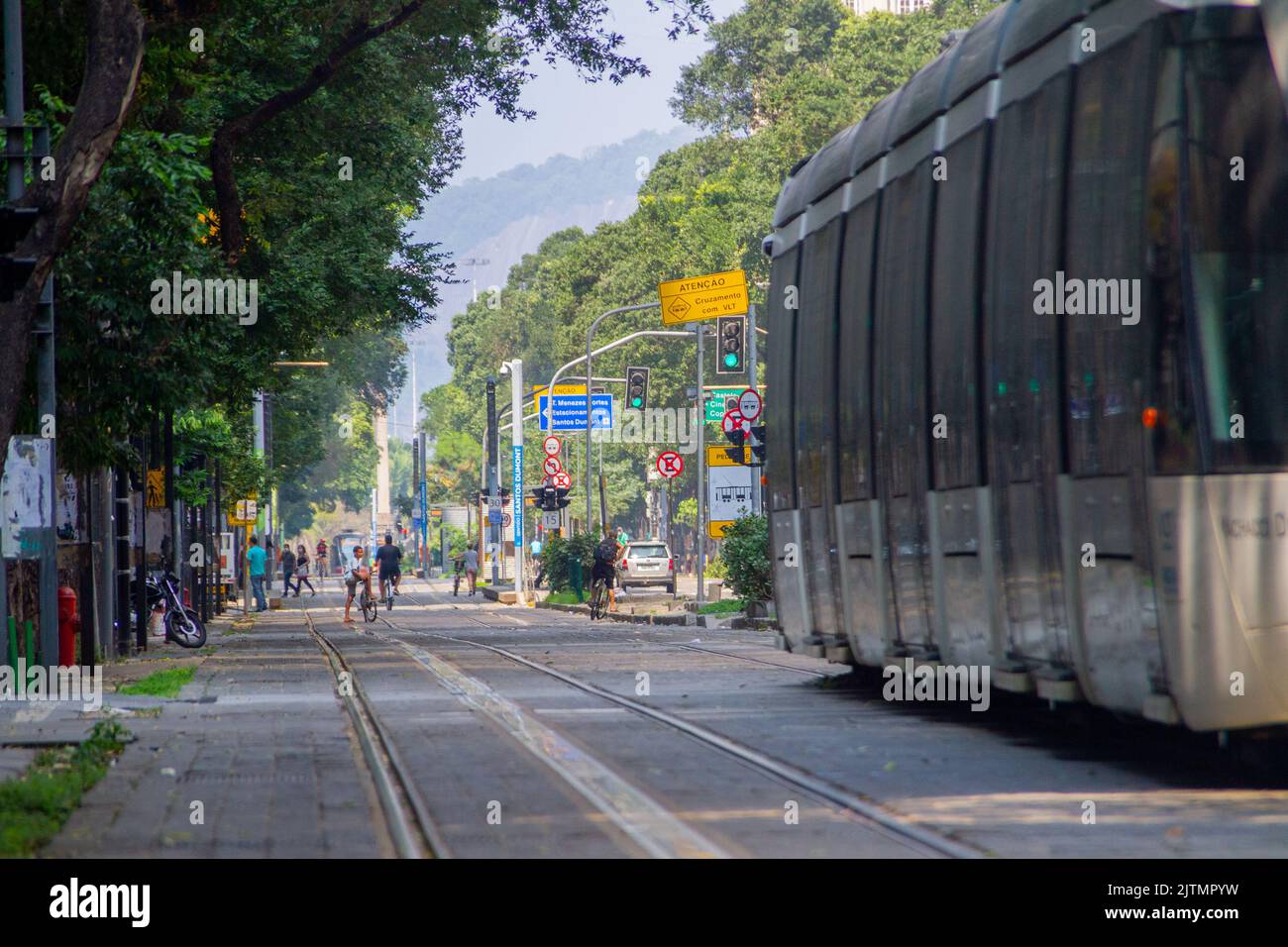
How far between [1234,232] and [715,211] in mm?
74408

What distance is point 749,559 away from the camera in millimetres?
35344

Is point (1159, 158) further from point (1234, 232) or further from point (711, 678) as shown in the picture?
point (711, 678)

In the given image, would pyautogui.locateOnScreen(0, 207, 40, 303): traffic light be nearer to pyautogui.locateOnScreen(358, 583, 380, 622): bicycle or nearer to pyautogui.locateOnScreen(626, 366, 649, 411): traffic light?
pyautogui.locateOnScreen(358, 583, 380, 622): bicycle

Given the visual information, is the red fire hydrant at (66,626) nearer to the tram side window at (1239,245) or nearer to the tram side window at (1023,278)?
the tram side window at (1023,278)

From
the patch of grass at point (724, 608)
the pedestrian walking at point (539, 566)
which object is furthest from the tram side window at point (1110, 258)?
the pedestrian walking at point (539, 566)

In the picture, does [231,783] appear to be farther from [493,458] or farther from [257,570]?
[493,458]

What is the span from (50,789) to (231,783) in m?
1.15

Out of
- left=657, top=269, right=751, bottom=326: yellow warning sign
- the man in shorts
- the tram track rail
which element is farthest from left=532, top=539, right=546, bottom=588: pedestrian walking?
the tram track rail

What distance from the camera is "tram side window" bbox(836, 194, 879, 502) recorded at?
50.7ft

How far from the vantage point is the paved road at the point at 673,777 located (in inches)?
359

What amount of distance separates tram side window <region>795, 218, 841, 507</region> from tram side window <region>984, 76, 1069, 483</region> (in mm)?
4066

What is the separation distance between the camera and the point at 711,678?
20.9 m
